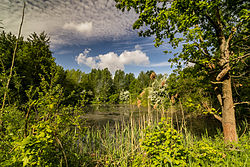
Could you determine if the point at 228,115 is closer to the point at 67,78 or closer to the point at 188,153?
the point at 188,153

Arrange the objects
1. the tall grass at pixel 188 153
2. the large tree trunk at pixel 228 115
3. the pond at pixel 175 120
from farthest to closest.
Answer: the large tree trunk at pixel 228 115 → the pond at pixel 175 120 → the tall grass at pixel 188 153

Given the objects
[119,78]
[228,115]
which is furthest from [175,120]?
[119,78]

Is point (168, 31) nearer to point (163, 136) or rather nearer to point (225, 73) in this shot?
point (225, 73)

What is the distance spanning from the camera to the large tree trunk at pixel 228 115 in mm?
4000

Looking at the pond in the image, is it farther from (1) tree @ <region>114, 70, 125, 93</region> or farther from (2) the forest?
(1) tree @ <region>114, 70, 125, 93</region>

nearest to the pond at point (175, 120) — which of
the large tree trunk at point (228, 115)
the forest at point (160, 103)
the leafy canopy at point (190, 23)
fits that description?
the forest at point (160, 103)

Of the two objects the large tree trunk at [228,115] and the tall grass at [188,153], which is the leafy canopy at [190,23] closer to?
the large tree trunk at [228,115]

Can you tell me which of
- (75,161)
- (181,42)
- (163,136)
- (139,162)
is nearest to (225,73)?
(181,42)

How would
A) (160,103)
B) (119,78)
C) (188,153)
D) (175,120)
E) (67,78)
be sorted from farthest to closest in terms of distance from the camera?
1. (119,78)
2. (67,78)
3. (175,120)
4. (160,103)
5. (188,153)

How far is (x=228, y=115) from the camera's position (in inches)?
163

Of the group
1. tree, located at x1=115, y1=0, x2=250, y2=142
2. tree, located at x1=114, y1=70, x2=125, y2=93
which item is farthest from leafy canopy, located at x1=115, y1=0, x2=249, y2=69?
tree, located at x1=114, y1=70, x2=125, y2=93

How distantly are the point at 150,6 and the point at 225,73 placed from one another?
3.51 metres

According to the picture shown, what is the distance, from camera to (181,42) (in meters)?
4.14

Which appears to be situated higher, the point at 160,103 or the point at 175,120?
the point at 160,103
